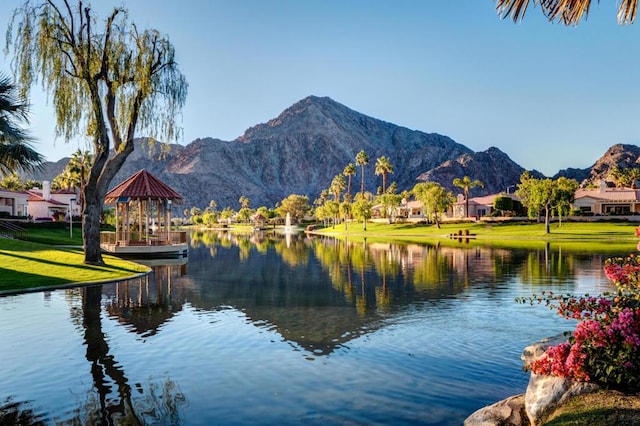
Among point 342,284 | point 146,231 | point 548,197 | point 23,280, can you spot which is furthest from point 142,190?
point 548,197

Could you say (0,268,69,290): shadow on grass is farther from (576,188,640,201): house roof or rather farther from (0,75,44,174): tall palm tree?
(576,188,640,201): house roof

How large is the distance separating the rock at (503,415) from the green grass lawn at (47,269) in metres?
19.9

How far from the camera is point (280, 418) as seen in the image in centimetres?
832

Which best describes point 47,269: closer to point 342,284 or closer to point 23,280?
point 23,280

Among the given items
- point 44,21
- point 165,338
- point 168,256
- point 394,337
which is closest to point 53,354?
point 165,338

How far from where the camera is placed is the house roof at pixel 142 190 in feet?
143

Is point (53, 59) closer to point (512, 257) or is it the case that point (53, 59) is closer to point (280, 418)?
point (280, 418)

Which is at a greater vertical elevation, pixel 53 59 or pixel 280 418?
pixel 53 59

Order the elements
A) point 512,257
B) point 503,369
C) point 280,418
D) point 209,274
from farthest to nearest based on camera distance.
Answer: point 512,257, point 209,274, point 503,369, point 280,418

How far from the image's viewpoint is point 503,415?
757 cm

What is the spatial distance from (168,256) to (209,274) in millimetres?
13889

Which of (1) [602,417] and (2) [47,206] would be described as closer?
(1) [602,417]

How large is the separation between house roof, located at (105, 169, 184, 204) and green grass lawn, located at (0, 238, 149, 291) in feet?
34.0

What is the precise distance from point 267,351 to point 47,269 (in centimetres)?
1842
